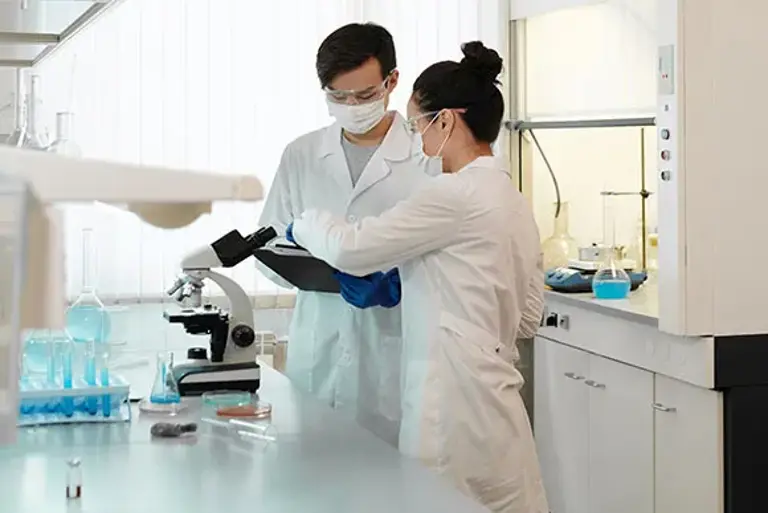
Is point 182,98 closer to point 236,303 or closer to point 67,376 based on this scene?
point 236,303

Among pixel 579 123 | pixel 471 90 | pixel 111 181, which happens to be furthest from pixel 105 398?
pixel 579 123

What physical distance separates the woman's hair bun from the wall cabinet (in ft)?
3.47

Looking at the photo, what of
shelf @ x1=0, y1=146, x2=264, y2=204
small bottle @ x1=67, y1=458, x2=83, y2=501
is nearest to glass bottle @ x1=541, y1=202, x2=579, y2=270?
small bottle @ x1=67, y1=458, x2=83, y2=501

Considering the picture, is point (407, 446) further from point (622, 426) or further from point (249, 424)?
point (622, 426)

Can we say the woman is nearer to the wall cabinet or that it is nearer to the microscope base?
the microscope base

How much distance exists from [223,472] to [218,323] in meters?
0.65

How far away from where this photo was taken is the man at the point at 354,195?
2613 mm

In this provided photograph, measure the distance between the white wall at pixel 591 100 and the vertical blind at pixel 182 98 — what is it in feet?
2.43

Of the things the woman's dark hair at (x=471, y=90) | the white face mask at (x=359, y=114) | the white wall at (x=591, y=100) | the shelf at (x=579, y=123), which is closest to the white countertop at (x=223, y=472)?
the woman's dark hair at (x=471, y=90)

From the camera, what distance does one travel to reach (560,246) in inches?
156

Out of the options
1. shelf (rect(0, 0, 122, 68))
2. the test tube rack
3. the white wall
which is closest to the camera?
shelf (rect(0, 0, 122, 68))

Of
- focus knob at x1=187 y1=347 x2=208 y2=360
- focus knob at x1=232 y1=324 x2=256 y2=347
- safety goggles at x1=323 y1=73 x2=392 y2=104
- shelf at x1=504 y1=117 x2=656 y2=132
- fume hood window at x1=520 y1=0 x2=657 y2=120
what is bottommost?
focus knob at x1=187 y1=347 x2=208 y2=360

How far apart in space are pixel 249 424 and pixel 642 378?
4.46 feet

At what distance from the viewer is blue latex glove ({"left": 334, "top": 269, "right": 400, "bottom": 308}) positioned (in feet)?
7.95
